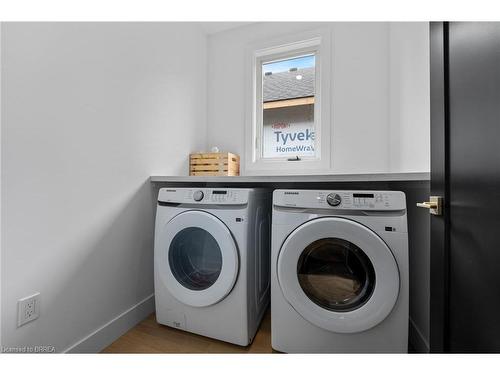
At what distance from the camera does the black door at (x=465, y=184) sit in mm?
480

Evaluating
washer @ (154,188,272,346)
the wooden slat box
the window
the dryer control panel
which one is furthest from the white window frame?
Result: the dryer control panel

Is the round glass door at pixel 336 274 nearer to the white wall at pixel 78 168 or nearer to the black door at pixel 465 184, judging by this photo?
the black door at pixel 465 184

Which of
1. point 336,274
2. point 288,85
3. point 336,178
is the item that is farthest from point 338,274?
point 288,85

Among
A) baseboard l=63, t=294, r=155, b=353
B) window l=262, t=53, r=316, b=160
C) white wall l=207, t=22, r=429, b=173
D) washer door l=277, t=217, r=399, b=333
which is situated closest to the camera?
washer door l=277, t=217, r=399, b=333

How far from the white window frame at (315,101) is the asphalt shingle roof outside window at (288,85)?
7 centimetres

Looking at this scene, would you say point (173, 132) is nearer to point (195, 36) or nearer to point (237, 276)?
point (195, 36)

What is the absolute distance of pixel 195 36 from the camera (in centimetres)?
203

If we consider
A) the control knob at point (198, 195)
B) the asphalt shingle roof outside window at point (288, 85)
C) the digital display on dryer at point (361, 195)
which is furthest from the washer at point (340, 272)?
the asphalt shingle roof outside window at point (288, 85)

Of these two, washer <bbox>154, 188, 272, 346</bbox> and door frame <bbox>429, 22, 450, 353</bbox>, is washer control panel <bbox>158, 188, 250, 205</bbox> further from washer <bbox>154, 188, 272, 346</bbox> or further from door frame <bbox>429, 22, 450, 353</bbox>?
door frame <bbox>429, 22, 450, 353</bbox>

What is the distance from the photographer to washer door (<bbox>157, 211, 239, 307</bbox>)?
1.09 metres

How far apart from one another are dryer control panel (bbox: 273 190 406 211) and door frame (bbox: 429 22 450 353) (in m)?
0.21

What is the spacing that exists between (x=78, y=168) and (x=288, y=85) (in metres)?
1.85

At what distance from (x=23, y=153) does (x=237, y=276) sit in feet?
3.32
